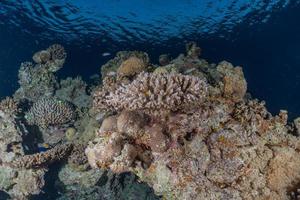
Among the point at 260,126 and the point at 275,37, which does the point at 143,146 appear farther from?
the point at 275,37

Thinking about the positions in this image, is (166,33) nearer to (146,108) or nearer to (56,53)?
A: (56,53)

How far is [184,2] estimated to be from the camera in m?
17.8

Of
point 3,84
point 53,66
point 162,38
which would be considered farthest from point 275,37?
point 3,84

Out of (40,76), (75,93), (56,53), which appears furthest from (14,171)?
(56,53)

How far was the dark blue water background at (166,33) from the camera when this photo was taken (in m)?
18.4

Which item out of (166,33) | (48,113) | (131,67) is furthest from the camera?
(166,33)

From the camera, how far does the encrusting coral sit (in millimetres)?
5086

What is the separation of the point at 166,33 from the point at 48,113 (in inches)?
481

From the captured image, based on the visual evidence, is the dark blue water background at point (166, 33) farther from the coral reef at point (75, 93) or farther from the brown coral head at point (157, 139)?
the brown coral head at point (157, 139)

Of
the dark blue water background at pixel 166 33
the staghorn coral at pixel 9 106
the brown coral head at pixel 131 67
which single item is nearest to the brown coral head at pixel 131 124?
the brown coral head at pixel 131 67

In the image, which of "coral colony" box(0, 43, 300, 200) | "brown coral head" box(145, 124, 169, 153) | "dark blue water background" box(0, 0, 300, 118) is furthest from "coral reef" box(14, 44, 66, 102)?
"brown coral head" box(145, 124, 169, 153)

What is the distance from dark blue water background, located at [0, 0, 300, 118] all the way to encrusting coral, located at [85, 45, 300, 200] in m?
13.2

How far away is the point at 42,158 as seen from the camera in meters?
9.60

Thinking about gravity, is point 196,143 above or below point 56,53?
above
